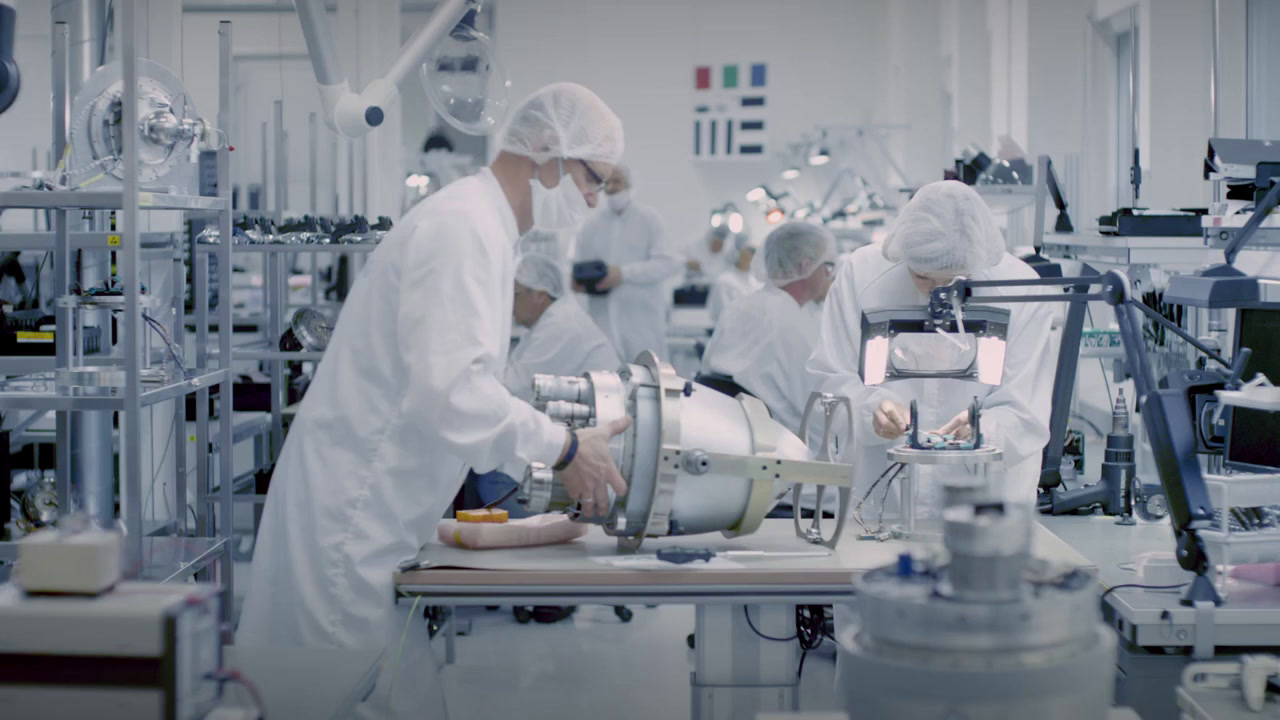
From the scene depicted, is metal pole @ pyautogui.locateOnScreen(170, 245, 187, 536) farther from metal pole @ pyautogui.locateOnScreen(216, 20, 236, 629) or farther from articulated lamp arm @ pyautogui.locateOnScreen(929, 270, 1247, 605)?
articulated lamp arm @ pyautogui.locateOnScreen(929, 270, 1247, 605)

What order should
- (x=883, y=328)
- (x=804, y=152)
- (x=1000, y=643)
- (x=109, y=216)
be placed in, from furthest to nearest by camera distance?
(x=804, y=152)
(x=109, y=216)
(x=883, y=328)
(x=1000, y=643)

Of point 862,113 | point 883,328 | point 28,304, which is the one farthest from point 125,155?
point 862,113

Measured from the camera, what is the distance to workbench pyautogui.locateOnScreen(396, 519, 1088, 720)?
6.38 ft

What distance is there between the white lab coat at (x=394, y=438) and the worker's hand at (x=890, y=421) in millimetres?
753

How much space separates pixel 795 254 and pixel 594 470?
7.98 feet

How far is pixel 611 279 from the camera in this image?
246 inches

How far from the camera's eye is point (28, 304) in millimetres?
4391

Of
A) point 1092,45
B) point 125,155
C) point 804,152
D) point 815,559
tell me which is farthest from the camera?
point 804,152

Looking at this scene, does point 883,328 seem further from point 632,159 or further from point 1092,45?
point 632,159

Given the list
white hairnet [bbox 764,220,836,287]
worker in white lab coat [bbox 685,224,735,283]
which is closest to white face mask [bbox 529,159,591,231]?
white hairnet [bbox 764,220,836,287]

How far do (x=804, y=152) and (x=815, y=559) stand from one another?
694 centimetres

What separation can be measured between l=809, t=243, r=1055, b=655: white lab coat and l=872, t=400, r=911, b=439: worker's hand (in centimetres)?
7

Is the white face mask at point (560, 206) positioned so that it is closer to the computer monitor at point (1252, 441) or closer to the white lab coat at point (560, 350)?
the computer monitor at point (1252, 441)

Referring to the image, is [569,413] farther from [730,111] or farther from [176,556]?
[730,111]
